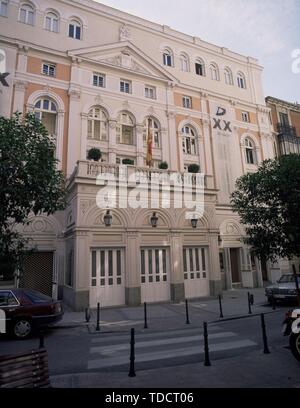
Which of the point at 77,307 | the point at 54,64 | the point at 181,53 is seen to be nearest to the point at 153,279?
the point at 77,307

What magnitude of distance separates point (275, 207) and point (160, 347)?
9983 mm

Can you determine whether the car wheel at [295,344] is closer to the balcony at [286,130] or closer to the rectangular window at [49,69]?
the rectangular window at [49,69]

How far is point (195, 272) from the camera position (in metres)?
17.0

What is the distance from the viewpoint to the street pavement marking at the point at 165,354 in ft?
21.9

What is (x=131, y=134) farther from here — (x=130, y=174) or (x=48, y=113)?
(x=130, y=174)

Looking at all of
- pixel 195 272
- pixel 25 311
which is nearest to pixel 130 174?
pixel 195 272

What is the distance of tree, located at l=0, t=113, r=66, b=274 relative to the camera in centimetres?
848

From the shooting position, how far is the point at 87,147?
821 inches

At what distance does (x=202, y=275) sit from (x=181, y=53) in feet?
69.7

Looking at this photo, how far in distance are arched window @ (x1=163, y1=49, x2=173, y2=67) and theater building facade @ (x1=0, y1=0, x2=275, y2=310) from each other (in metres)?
0.12

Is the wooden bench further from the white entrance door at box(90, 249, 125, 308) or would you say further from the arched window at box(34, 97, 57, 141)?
the arched window at box(34, 97, 57, 141)

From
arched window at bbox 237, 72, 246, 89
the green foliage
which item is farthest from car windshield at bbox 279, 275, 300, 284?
arched window at bbox 237, 72, 246, 89

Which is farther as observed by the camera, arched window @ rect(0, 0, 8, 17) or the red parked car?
arched window @ rect(0, 0, 8, 17)
